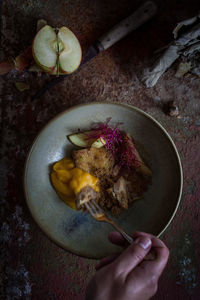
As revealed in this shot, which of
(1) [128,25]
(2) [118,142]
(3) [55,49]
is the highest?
(3) [55,49]

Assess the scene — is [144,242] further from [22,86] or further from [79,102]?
[22,86]

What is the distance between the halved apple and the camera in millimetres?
1004

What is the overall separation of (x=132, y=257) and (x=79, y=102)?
0.73m

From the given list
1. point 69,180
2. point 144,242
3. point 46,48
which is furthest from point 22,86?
point 144,242

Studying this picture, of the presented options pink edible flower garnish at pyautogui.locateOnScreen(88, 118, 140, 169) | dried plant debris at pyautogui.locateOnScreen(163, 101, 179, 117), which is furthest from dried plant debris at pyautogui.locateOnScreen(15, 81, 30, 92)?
dried plant debris at pyautogui.locateOnScreen(163, 101, 179, 117)

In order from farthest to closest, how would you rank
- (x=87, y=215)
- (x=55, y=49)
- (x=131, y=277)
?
1. (x=87, y=215)
2. (x=55, y=49)
3. (x=131, y=277)

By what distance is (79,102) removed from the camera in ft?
3.92

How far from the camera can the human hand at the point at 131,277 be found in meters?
0.69

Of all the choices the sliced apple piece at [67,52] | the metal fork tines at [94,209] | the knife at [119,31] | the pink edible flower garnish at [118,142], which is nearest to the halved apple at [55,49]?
the sliced apple piece at [67,52]

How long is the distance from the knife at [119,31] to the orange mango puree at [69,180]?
354 mm

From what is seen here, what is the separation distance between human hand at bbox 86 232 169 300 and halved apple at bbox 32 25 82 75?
721mm

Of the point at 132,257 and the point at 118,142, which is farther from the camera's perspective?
the point at 118,142

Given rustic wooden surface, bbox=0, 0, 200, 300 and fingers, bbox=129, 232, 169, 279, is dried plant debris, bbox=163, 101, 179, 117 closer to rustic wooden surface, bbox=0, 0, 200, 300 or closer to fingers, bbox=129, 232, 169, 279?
rustic wooden surface, bbox=0, 0, 200, 300

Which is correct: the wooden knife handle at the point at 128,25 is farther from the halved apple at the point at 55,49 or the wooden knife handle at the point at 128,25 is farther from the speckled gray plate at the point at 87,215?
the speckled gray plate at the point at 87,215
